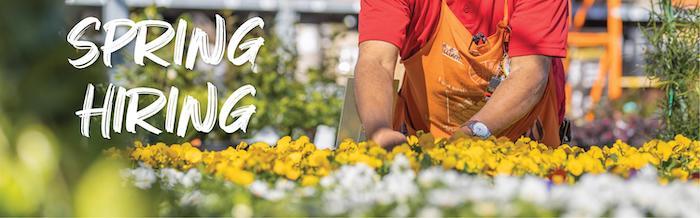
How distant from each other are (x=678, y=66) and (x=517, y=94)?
4.25 ft

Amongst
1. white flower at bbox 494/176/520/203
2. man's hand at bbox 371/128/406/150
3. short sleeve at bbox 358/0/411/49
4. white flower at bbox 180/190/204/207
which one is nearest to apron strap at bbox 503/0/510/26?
short sleeve at bbox 358/0/411/49

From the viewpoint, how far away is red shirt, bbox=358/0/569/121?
3014 mm

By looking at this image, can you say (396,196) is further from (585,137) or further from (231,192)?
(585,137)

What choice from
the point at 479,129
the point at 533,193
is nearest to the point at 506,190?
the point at 533,193

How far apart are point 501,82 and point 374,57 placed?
1.17 feet

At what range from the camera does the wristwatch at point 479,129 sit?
288cm

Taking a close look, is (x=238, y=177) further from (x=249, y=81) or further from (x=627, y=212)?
(x=249, y=81)

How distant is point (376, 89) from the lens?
2.89m

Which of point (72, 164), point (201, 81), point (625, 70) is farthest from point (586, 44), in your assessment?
point (72, 164)

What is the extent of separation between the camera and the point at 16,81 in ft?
4.70

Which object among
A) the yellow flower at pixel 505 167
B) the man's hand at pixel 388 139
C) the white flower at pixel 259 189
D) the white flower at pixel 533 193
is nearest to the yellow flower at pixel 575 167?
the yellow flower at pixel 505 167

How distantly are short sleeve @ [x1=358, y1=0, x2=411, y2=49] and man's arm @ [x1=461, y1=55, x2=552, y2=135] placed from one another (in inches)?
11.9

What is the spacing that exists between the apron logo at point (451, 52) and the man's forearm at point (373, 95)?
22cm

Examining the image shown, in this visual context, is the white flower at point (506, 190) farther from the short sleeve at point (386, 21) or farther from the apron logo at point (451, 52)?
the apron logo at point (451, 52)
